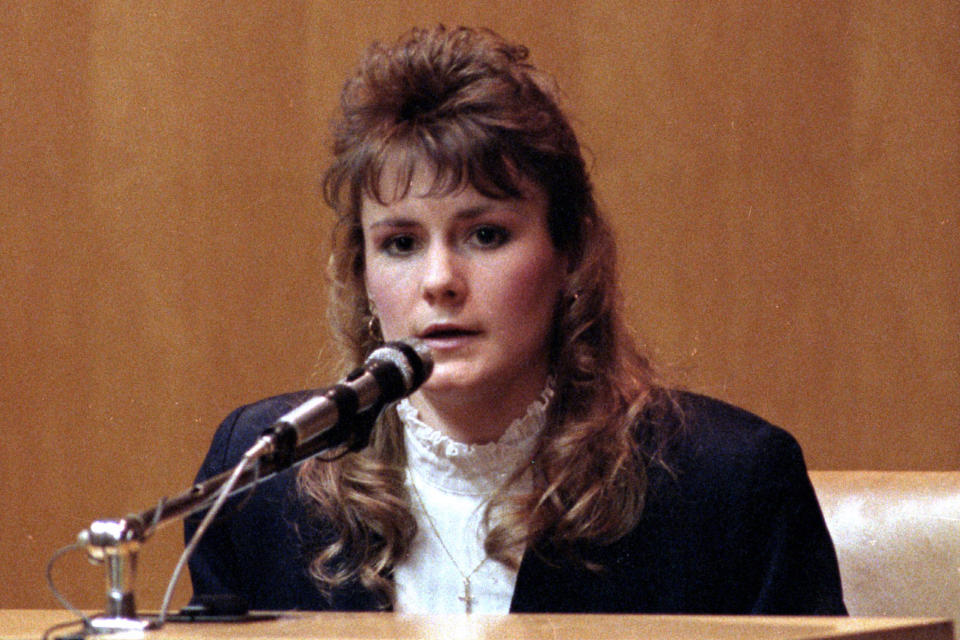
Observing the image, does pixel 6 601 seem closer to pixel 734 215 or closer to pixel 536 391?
pixel 536 391

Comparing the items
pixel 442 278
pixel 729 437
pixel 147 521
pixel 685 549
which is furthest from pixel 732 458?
pixel 147 521

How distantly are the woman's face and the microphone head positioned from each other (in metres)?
0.37

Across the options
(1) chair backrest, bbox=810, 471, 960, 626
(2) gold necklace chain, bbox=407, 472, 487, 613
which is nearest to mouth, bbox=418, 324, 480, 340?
(2) gold necklace chain, bbox=407, 472, 487, 613

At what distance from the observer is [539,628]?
3.72 ft

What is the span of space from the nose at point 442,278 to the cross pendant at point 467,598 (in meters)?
0.34

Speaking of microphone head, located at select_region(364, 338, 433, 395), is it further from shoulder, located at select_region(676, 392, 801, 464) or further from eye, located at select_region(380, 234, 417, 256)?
shoulder, located at select_region(676, 392, 801, 464)

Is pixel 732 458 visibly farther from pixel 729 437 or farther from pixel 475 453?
pixel 475 453

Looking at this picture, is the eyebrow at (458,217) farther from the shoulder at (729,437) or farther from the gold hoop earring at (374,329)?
the shoulder at (729,437)

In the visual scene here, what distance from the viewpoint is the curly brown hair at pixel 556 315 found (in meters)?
1.75

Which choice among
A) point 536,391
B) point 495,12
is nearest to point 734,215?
point 495,12

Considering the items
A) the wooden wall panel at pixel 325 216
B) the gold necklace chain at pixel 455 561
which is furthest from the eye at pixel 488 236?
the wooden wall panel at pixel 325 216

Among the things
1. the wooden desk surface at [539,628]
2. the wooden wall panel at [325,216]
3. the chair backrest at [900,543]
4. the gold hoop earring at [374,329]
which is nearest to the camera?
the wooden desk surface at [539,628]

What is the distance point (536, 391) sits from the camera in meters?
1.85

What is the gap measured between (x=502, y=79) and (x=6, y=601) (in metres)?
1.42
